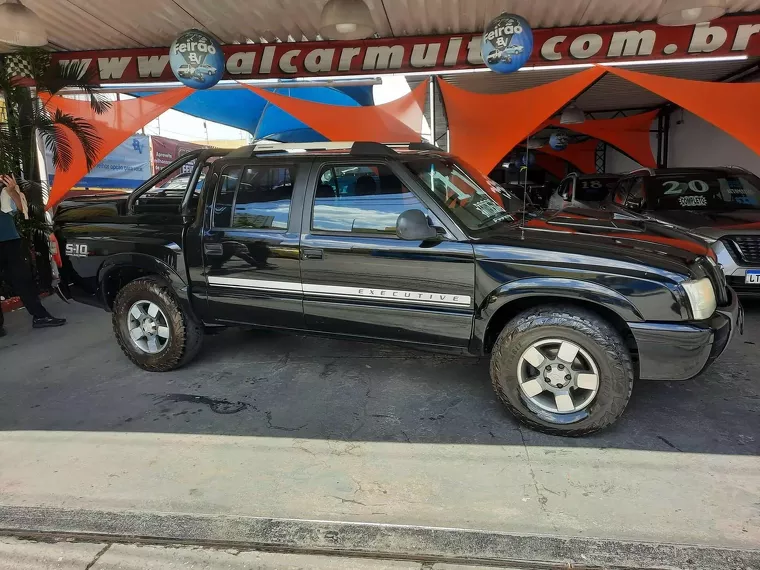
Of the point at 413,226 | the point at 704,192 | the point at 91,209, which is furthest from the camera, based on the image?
the point at 704,192

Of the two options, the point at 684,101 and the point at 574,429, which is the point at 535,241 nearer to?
the point at 574,429

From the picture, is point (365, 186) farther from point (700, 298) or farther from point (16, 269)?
point (16, 269)

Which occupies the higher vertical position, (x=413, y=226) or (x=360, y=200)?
(x=360, y=200)

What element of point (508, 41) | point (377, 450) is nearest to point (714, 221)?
point (508, 41)

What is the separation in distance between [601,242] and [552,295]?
448 mm

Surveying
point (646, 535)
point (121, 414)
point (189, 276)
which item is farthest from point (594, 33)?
point (121, 414)

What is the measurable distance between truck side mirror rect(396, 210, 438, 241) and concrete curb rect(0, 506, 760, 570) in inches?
64.7

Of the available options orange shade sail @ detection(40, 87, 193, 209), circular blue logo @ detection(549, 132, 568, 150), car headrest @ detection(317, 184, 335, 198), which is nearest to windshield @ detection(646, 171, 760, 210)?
car headrest @ detection(317, 184, 335, 198)

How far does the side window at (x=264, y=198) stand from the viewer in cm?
388

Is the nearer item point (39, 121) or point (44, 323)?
point (44, 323)

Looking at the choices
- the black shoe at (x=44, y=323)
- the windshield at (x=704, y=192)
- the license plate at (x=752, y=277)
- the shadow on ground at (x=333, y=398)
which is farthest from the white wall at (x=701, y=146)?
the black shoe at (x=44, y=323)

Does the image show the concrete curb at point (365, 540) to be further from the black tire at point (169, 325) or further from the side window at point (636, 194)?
the side window at point (636, 194)

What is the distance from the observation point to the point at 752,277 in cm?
531

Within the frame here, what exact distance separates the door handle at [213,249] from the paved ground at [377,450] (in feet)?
3.51
